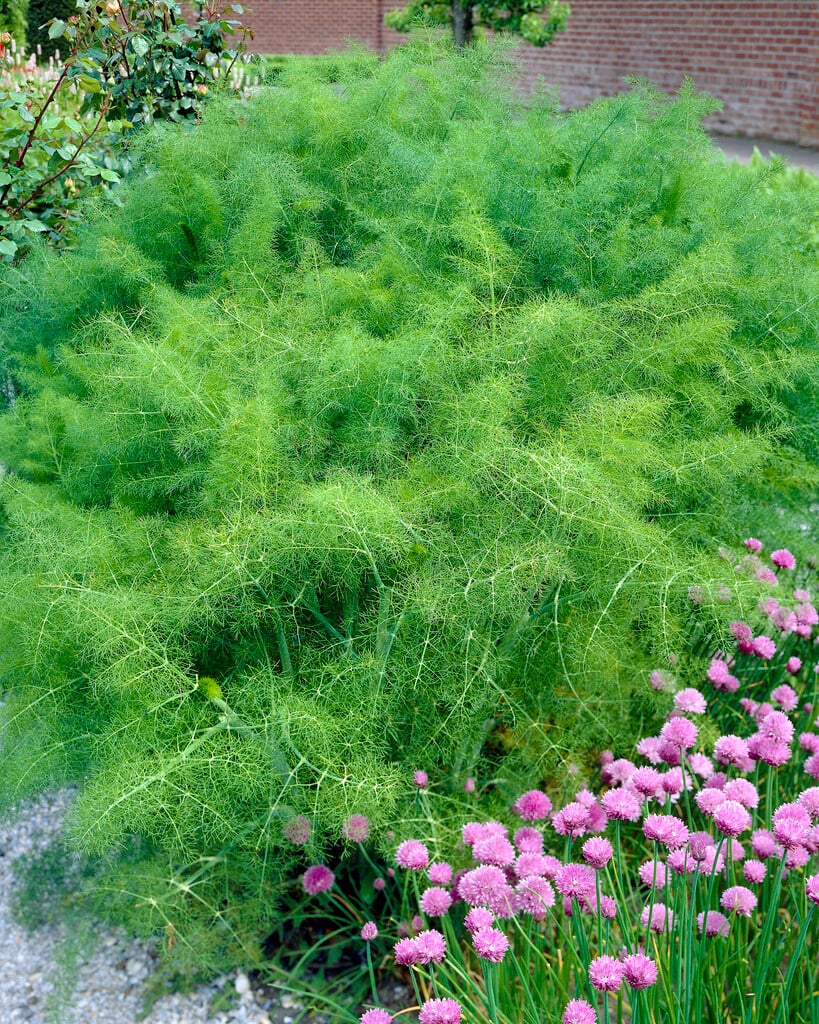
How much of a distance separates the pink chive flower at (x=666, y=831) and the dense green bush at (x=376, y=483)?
32 cm

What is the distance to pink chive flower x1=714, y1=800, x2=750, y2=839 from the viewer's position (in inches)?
53.8

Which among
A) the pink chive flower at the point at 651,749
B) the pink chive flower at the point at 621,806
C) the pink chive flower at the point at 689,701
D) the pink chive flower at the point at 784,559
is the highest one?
the pink chive flower at the point at 621,806

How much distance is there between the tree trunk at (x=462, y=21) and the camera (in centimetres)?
820

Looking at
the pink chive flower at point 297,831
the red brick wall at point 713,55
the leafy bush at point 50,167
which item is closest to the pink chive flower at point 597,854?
the pink chive flower at point 297,831

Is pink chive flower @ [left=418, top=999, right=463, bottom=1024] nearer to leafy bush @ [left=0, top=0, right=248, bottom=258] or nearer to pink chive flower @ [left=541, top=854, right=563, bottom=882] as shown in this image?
pink chive flower @ [left=541, top=854, right=563, bottom=882]

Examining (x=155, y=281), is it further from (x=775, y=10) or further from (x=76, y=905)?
(x=775, y=10)

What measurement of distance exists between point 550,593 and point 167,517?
779 millimetres

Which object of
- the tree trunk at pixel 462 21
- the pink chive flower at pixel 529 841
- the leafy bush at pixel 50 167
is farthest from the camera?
the tree trunk at pixel 462 21

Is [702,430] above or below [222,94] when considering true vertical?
below

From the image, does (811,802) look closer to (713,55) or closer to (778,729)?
(778,729)

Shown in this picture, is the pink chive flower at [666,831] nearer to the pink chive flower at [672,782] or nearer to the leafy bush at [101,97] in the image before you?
the pink chive flower at [672,782]

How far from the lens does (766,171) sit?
2699 mm

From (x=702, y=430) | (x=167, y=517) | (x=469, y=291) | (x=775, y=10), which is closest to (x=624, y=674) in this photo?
(x=702, y=430)

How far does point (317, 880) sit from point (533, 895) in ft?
1.47
